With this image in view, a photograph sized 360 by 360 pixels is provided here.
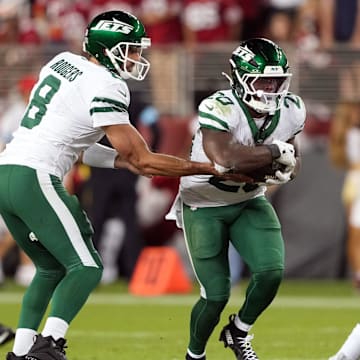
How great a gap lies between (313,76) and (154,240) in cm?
213

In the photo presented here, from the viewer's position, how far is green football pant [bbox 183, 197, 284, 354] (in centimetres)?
626

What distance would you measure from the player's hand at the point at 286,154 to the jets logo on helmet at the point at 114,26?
863mm

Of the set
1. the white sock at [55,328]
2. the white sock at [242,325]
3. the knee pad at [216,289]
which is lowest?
the white sock at [242,325]

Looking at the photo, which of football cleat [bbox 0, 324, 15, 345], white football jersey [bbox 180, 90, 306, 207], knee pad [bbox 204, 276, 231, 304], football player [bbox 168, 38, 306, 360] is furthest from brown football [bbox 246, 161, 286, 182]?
football cleat [bbox 0, 324, 15, 345]

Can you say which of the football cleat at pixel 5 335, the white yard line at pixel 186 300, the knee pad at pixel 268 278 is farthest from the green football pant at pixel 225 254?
the white yard line at pixel 186 300

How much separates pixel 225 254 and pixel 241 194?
303 mm

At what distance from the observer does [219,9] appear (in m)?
13.0

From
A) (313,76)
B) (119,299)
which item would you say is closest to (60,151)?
(119,299)

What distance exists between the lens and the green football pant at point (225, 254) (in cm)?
626

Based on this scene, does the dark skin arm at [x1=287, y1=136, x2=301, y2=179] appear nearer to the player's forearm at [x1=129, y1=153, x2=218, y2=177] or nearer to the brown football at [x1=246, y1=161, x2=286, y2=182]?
the brown football at [x1=246, y1=161, x2=286, y2=182]

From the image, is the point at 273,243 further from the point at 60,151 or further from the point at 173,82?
the point at 173,82

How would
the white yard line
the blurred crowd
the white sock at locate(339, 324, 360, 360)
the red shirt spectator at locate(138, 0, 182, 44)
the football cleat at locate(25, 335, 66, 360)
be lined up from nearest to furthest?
the football cleat at locate(25, 335, 66, 360) < the white sock at locate(339, 324, 360, 360) < the white yard line < the blurred crowd < the red shirt spectator at locate(138, 0, 182, 44)

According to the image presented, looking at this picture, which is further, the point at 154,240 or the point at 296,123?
the point at 154,240

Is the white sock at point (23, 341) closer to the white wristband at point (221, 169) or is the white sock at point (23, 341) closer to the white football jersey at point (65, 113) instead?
the white football jersey at point (65, 113)
